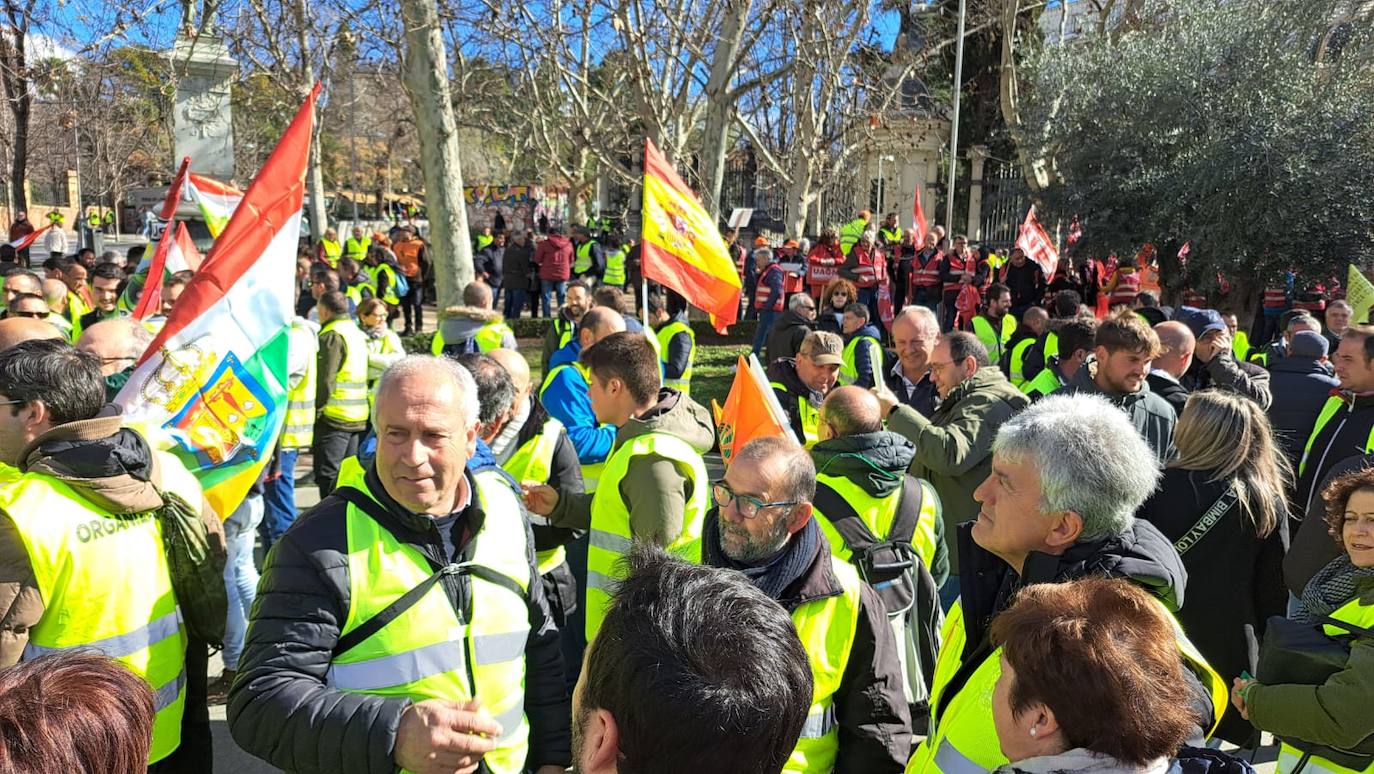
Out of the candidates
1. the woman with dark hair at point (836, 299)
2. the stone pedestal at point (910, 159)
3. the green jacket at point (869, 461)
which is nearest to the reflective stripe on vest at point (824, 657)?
the green jacket at point (869, 461)

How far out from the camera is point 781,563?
A: 2.72 metres

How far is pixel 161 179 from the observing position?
39406 mm

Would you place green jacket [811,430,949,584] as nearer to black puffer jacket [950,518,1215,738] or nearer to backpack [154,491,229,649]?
black puffer jacket [950,518,1215,738]

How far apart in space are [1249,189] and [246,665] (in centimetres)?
1507

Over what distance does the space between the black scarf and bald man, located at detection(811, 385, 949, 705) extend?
0.53 m

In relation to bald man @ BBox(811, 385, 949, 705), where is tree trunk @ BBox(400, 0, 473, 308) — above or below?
above

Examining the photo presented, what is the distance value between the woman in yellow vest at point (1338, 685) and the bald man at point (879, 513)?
3.18ft

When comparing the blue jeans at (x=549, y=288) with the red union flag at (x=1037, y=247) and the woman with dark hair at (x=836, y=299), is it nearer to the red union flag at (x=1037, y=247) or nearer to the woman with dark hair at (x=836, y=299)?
the red union flag at (x=1037, y=247)

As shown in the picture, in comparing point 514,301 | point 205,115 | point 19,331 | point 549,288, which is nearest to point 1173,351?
point 19,331

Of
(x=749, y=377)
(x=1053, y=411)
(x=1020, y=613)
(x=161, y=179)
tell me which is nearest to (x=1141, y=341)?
(x=749, y=377)

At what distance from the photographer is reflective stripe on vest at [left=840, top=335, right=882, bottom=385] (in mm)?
7376

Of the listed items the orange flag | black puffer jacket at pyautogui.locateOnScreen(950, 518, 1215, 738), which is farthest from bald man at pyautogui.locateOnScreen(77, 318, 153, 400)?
black puffer jacket at pyautogui.locateOnScreen(950, 518, 1215, 738)

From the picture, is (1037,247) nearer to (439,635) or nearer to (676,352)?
(676,352)

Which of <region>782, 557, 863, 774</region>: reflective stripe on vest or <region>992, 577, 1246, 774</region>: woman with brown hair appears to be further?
<region>782, 557, 863, 774</region>: reflective stripe on vest
